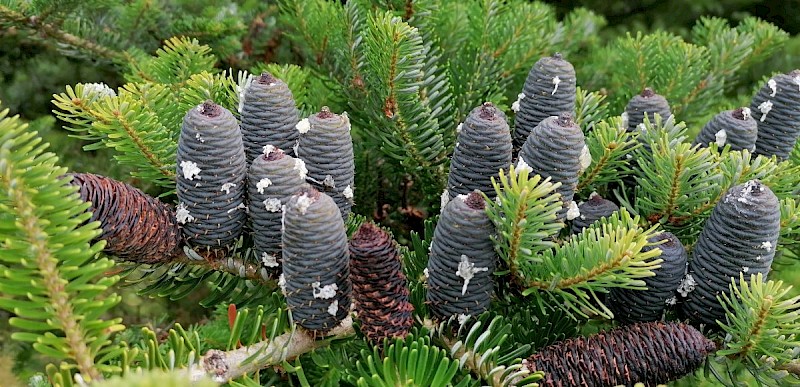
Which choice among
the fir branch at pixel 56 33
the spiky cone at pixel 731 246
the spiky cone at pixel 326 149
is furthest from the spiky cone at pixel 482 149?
the fir branch at pixel 56 33

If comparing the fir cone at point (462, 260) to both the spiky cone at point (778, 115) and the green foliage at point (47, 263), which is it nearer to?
the green foliage at point (47, 263)

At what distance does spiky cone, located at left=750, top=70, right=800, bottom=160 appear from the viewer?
2.98 feet

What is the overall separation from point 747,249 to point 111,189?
684mm

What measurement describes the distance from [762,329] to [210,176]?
61 centimetres

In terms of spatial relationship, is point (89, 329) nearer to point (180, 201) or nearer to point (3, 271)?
point (3, 271)

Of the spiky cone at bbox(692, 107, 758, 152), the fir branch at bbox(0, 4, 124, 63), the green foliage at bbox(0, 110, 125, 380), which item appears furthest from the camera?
the fir branch at bbox(0, 4, 124, 63)

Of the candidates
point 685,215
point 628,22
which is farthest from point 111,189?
point 628,22

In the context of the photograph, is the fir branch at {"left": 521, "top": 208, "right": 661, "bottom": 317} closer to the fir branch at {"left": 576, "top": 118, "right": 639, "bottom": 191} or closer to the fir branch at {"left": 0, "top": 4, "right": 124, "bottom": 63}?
the fir branch at {"left": 576, "top": 118, "right": 639, "bottom": 191}

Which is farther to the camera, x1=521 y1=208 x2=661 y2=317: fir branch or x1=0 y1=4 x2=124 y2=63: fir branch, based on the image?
x1=0 y1=4 x2=124 y2=63: fir branch

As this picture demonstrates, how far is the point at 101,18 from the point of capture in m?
1.47

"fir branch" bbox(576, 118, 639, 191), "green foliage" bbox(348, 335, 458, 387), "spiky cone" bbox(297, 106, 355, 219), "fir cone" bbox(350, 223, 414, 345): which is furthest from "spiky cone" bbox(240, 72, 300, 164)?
"fir branch" bbox(576, 118, 639, 191)

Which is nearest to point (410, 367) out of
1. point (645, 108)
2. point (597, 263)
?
point (597, 263)

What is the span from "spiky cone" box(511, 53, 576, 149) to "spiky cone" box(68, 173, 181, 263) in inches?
19.0

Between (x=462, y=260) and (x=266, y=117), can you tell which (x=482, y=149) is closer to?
(x=462, y=260)
